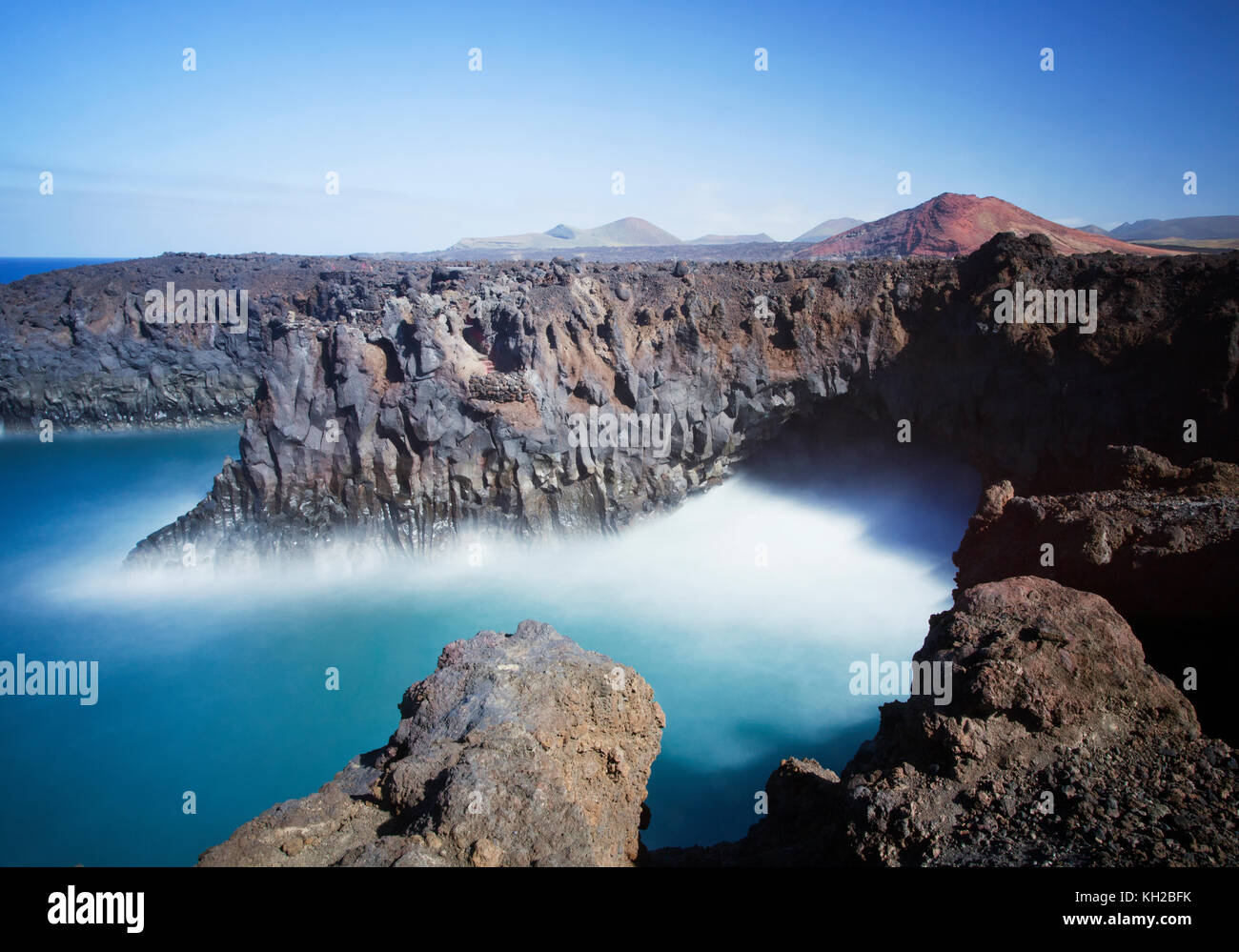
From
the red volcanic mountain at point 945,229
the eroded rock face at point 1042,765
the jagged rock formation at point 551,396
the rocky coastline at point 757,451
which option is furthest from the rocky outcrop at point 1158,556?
the red volcanic mountain at point 945,229

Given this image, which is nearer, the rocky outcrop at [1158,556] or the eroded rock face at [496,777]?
the eroded rock face at [496,777]

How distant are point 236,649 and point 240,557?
13.3 feet

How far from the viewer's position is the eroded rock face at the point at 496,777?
512 centimetres

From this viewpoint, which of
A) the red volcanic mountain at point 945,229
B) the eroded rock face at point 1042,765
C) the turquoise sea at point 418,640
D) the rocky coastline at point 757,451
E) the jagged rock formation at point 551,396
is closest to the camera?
the eroded rock face at point 1042,765

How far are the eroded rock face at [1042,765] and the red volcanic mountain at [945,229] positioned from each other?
38.9 meters

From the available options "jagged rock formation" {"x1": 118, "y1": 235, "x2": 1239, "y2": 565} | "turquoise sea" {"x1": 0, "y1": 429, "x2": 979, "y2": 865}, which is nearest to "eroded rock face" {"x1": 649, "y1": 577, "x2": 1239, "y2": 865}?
"turquoise sea" {"x1": 0, "y1": 429, "x2": 979, "y2": 865}

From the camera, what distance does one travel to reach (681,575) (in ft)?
63.8

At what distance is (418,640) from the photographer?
1720 cm

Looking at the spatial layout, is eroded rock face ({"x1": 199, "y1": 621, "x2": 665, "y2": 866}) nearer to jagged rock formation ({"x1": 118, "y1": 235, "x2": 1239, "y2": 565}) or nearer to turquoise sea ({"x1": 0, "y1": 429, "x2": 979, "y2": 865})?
turquoise sea ({"x1": 0, "y1": 429, "x2": 979, "y2": 865})

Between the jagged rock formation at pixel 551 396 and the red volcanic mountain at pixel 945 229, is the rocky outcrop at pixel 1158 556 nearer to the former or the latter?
the jagged rock formation at pixel 551 396

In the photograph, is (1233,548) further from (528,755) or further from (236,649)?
(236,649)

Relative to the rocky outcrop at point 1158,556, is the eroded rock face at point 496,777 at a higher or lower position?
lower

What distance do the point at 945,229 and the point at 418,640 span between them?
4441cm

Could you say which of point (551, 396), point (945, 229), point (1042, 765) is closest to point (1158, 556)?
point (1042, 765)
